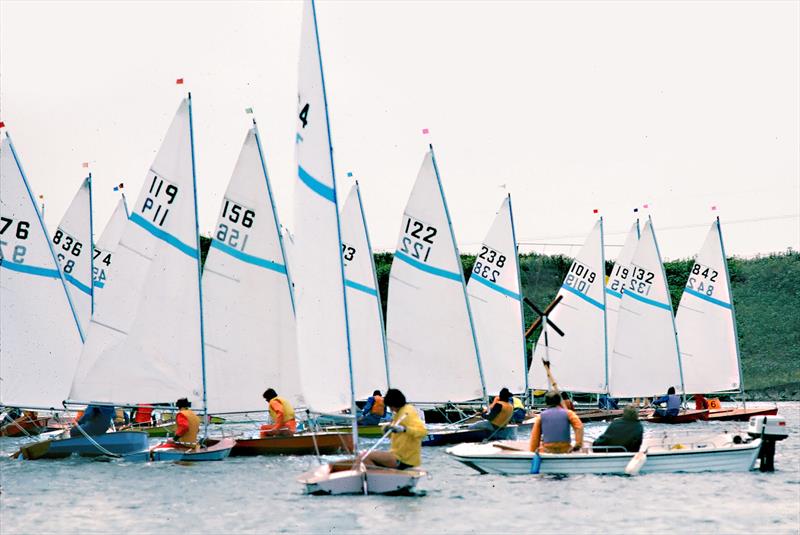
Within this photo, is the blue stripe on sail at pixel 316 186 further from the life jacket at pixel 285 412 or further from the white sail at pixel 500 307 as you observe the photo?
the white sail at pixel 500 307

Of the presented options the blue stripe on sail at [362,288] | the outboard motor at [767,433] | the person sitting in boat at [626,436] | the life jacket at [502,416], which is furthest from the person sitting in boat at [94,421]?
the outboard motor at [767,433]

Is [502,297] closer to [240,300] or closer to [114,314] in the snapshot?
[240,300]

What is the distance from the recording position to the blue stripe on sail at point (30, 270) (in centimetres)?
3160

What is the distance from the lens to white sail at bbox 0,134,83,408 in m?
31.5

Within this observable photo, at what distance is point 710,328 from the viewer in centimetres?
5025

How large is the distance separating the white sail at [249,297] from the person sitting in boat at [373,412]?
425 centimetres

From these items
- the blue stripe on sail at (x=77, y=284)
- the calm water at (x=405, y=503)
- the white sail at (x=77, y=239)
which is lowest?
the calm water at (x=405, y=503)

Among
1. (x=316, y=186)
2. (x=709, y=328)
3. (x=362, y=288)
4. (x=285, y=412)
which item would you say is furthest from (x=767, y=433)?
(x=709, y=328)

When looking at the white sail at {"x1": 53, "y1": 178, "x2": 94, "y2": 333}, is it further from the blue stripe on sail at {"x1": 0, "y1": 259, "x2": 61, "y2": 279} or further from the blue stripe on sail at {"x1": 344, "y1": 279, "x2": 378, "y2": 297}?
the blue stripe on sail at {"x1": 0, "y1": 259, "x2": 61, "y2": 279}

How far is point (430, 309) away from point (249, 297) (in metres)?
6.86

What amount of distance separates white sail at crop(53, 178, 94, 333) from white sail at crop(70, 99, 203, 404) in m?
11.0

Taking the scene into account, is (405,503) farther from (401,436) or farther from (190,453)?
(190,453)

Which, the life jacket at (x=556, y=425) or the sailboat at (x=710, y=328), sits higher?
the sailboat at (x=710, y=328)

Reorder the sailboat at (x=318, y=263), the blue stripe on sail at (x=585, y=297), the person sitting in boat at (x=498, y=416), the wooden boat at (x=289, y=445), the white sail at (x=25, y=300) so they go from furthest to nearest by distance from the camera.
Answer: the blue stripe on sail at (x=585, y=297) → the person sitting in boat at (x=498, y=416) → the white sail at (x=25, y=300) → the wooden boat at (x=289, y=445) → the sailboat at (x=318, y=263)
